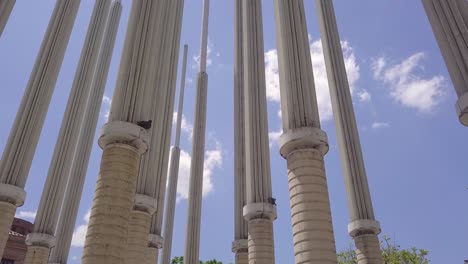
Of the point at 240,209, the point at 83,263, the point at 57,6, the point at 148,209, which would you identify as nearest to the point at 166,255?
the point at 240,209

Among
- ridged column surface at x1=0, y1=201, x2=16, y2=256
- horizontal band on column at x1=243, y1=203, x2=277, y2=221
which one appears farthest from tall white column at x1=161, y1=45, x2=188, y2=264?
ridged column surface at x1=0, y1=201, x2=16, y2=256

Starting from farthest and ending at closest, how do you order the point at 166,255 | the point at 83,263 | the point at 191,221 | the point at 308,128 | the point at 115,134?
the point at 166,255
the point at 191,221
the point at 308,128
the point at 115,134
the point at 83,263

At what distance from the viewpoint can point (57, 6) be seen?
30.8 meters

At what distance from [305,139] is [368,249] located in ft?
35.2

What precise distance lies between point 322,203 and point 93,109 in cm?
2743

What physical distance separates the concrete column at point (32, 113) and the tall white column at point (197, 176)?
603 inches

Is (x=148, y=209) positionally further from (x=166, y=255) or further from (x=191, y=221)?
(x=166, y=255)

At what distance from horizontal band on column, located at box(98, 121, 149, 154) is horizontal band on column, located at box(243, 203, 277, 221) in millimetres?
10023

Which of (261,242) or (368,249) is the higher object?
(261,242)

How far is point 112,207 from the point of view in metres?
15.0

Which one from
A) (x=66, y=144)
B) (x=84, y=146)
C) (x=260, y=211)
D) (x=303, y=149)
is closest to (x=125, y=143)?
(x=303, y=149)

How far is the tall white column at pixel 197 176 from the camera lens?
36000 millimetres

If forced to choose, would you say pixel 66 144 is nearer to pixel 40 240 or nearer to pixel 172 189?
pixel 40 240

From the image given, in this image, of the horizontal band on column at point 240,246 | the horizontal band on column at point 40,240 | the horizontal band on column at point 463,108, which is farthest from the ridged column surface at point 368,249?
the horizontal band on column at point 40,240
